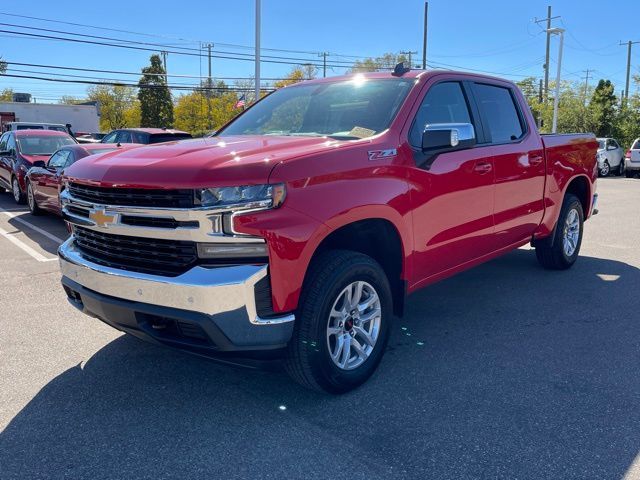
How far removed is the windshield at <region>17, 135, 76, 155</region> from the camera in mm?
11797

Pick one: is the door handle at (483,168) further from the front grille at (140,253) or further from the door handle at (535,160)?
the front grille at (140,253)

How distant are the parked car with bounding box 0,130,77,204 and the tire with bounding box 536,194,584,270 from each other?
9.70 meters

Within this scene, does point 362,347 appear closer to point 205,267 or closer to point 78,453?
point 205,267

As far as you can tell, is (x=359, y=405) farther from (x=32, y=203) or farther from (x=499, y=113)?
(x=32, y=203)

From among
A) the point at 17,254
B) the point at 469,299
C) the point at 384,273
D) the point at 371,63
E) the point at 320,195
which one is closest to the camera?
the point at 320,195

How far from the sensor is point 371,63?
6488cm

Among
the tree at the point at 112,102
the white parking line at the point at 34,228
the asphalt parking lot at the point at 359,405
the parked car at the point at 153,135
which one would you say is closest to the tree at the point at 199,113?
the tree at the point at 112,102

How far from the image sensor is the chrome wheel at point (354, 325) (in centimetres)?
330

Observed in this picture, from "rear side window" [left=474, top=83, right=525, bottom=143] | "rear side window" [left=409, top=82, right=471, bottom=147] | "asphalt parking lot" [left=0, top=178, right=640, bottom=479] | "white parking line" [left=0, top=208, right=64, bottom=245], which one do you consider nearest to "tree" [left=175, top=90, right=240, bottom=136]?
"white parking line" [left=0, top=208, right=64, bottom=245]

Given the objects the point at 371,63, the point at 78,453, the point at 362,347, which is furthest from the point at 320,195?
the point at 371,63

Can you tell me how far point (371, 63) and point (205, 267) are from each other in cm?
6567

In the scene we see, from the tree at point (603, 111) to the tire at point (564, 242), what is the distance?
105 ft

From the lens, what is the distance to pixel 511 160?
189 inches

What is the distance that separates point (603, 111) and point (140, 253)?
37.3 meters
